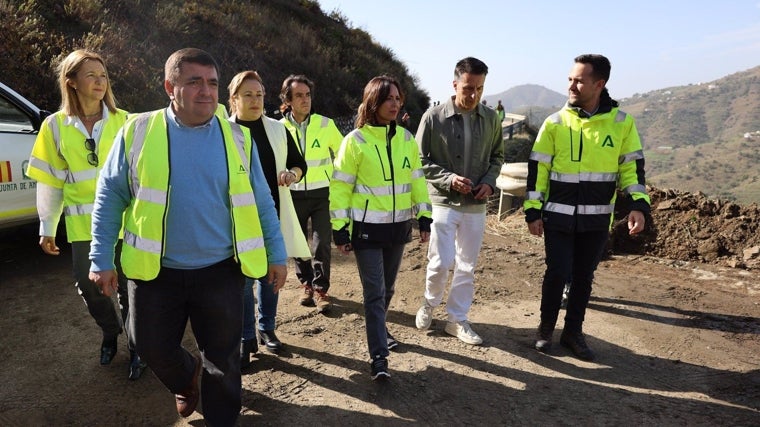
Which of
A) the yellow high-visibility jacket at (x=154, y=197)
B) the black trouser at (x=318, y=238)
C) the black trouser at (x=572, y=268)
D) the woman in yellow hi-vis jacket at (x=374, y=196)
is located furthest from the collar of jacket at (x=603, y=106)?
the yellow high-visibility jacket at (x=154, y=197)

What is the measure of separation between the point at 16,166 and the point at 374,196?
3.46 m

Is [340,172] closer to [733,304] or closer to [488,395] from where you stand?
[488,395]

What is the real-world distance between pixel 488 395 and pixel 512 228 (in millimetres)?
4776

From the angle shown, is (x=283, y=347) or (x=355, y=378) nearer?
(x=355, y=378)

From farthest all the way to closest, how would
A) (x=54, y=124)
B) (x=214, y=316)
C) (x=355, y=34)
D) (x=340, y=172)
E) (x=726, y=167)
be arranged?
(x=726, y=167), (x=355, y=34), (x=340, y=172), (x=54, y=124), (x=214, y=316)

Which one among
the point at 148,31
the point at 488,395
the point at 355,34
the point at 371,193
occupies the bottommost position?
the point at 488,395

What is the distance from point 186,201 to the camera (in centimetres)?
227

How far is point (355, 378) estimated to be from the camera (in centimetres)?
354

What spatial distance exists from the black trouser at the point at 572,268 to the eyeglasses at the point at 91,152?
3113 millimetres

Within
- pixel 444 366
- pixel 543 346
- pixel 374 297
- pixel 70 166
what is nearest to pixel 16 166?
pixel 70 166

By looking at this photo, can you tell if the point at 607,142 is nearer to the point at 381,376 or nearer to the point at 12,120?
the point at 381,376

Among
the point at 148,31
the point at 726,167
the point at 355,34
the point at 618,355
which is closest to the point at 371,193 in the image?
the point at 618,355

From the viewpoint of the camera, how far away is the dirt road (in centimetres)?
314

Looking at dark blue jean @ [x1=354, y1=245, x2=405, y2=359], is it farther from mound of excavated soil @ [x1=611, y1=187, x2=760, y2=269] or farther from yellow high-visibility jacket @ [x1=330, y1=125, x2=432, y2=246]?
mound of excavated soil @ [x1=611, y1=187, x2=760, y2=269]
